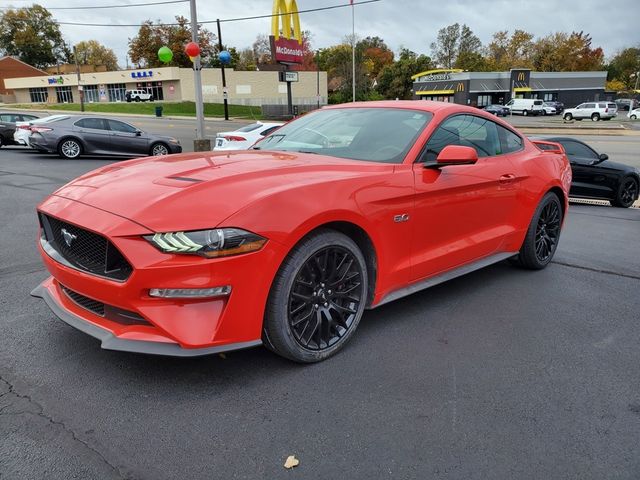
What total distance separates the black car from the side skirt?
738cm

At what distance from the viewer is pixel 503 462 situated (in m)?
2.32

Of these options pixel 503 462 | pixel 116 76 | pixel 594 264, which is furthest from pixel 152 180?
pixel 116 76

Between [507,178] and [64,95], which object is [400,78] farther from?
[507,178]

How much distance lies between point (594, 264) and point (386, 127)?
3172 mm

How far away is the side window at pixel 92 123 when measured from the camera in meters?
16.3

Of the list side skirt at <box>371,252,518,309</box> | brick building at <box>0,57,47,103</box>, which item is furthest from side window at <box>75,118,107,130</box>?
brick building at <box>0,57,47,103</box>

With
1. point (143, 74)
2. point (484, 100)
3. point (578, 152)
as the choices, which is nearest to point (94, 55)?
point (143, 74)

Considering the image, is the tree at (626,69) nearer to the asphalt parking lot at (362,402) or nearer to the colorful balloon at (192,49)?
the colorful balloon at (192,49)

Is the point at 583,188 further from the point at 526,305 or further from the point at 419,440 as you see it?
the point at 419,440

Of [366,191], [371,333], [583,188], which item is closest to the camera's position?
[366,191]

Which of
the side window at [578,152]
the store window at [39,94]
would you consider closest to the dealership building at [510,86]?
the store window at [39,94]

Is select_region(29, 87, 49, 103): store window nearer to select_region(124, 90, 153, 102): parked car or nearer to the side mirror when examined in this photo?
select_region(124, 90, 153, 102): parked car

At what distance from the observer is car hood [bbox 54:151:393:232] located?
263 centimetres

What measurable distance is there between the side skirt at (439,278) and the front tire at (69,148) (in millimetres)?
15016
